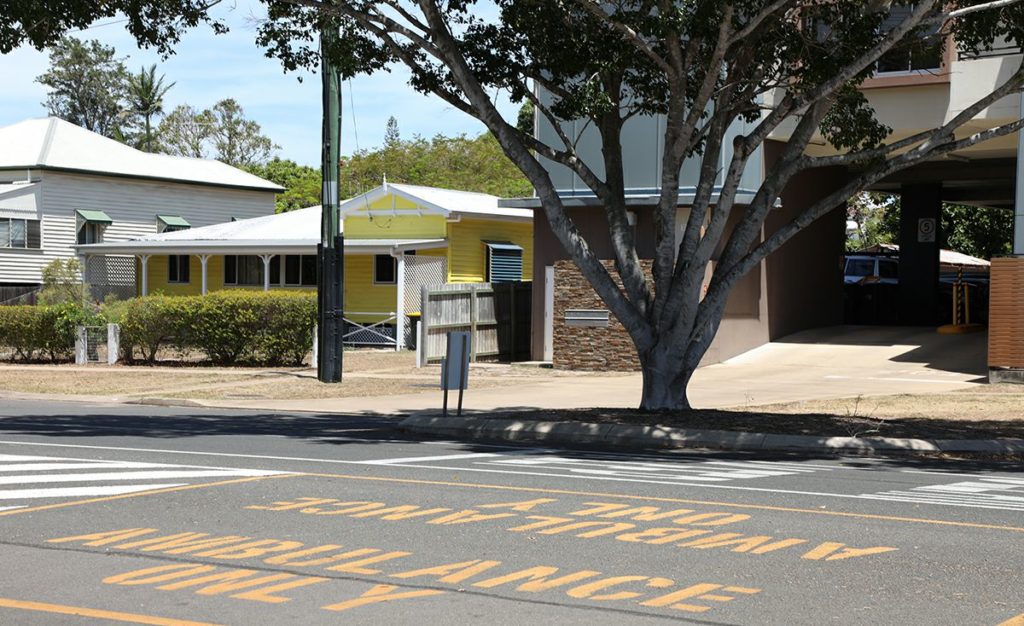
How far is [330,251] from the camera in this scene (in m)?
24.0

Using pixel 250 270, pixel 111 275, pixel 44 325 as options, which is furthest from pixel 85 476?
pixel 111 275

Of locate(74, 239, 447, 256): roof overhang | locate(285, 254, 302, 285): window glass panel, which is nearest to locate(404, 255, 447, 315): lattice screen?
locate(74, 239, 447, 256): roof overhang

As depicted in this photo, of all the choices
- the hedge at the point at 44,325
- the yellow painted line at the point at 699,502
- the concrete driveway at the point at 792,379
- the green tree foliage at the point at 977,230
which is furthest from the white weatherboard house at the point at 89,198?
the yellow painted line at the point at 699,502

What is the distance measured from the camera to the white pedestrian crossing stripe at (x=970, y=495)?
10.4 metres

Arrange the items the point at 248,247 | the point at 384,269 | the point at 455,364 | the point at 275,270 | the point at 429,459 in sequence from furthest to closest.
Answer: the point at 275,270 < the point at 248,247 < the point at 384,269 < the point at 455,364 < the point at 429,459

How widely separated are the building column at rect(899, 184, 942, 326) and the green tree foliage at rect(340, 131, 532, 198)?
95.0ft

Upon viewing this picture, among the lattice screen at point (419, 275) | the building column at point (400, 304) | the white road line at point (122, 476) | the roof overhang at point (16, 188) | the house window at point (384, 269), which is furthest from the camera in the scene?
the roof overhang at point (16, 188)

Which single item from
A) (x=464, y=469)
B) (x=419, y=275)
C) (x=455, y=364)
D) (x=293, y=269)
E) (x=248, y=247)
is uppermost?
(x=248, y=247)

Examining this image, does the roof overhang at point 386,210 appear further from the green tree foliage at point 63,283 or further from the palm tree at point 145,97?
the palm tree at point 145,97

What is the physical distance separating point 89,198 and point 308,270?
1170cm

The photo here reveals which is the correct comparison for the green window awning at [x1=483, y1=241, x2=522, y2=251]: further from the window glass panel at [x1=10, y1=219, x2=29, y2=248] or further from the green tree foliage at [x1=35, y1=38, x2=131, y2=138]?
the green tree foliage at [x1=35, y1=38, x2=131, y2=138]

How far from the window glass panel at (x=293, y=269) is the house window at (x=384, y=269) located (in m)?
3.59

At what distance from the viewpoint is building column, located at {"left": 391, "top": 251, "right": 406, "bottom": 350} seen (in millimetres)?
33781

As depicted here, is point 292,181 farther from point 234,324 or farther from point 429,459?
point 429,459
